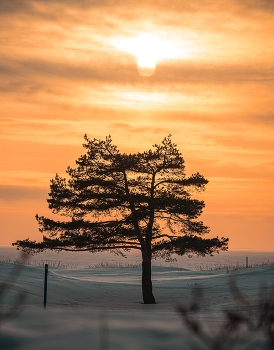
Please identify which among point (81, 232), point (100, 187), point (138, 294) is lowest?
point (138, 294)

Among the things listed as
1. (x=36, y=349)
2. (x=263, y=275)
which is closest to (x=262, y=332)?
(x=36, y=349)

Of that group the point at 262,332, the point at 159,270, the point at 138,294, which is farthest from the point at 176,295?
the point at 262,332

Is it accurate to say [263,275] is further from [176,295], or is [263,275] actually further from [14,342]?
[14,342]

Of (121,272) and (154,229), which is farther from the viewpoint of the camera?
(121,272)

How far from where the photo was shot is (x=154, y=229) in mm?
26656

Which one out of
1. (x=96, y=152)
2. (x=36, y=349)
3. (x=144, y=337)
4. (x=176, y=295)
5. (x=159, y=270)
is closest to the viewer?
(x=36, y=349)

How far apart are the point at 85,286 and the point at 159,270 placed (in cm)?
1550

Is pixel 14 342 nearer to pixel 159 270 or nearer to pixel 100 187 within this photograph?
pixel 100 187

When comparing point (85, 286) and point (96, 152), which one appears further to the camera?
point (85, 286)

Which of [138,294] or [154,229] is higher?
[154,229]

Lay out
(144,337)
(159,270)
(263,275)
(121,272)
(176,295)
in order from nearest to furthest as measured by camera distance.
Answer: (144,337) < (176,295) < (263,275) < (121,272) < (159,270)

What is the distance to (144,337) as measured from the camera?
5.80 metres

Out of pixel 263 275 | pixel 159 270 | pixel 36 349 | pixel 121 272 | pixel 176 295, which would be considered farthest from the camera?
pixel 159 270

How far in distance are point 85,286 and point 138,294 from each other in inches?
109
